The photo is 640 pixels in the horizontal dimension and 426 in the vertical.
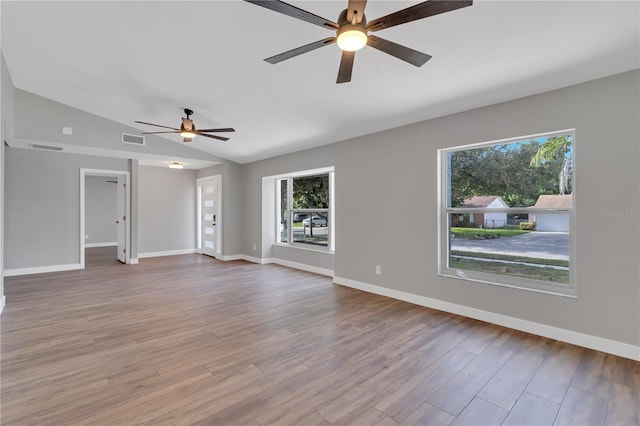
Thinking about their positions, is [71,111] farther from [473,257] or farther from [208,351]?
[473,257]

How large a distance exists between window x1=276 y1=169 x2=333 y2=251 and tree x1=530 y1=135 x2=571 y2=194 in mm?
3400

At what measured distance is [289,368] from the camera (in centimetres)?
245

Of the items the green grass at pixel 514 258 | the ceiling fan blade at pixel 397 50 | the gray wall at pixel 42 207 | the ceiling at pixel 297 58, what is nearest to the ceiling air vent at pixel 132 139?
the ceiling at pixel 297 58

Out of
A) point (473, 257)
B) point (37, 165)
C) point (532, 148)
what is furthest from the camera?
point (37, 165)

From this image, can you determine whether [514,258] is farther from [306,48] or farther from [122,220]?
[122,220]

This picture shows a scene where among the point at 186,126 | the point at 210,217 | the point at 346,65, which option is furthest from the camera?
the point at 210,217

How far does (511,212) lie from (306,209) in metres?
3.97

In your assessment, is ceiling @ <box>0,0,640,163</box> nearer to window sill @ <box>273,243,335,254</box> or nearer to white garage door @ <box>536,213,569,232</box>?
white garage door @ <box>536,213,569,232</box>

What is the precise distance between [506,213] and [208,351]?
3515mm

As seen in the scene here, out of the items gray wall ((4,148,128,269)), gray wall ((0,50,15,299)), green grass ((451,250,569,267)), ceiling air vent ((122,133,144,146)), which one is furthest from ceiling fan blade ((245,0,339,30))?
gray wall ((4,148,128,269))

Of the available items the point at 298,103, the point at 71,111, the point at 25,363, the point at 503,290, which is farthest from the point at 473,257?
the point at 71,111

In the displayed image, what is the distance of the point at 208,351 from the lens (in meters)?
2.74

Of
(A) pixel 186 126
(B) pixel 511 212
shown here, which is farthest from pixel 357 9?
(A) pixel 186 126

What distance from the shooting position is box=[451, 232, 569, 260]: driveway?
3.12 meters
